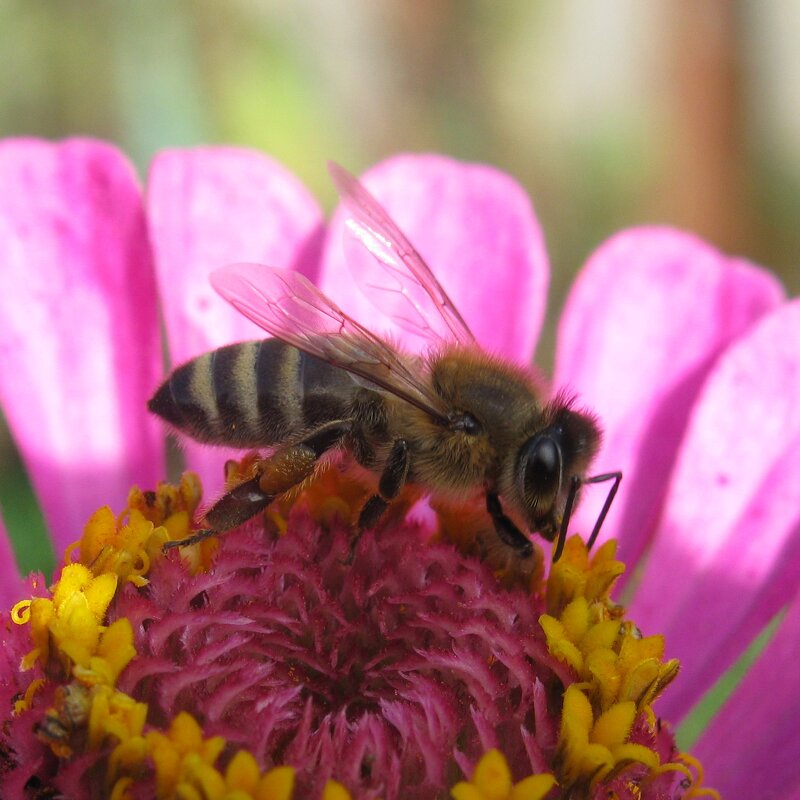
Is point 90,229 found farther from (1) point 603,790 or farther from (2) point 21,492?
(1) point 603,790

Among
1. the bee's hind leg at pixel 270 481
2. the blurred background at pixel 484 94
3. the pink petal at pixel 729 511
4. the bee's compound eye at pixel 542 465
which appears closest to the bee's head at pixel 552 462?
the bee's compound eye at pixel 542 465

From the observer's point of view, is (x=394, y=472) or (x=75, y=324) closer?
(x=394, y=472)

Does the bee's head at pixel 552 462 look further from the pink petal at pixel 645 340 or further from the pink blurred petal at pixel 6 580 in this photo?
A: the pink blurred petal at pixel 6 580

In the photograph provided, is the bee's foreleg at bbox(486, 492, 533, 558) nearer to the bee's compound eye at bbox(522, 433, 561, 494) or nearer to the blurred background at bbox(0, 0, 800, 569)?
the bee's compound eye at bbox(522, 433, 561, 494)

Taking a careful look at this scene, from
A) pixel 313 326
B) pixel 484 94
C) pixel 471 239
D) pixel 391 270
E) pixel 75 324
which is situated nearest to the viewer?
pixel 313 326

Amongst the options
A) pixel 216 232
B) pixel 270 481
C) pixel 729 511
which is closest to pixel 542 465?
pixel 270 481

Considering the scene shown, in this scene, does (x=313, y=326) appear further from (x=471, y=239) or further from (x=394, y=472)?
(x=471, y=239)

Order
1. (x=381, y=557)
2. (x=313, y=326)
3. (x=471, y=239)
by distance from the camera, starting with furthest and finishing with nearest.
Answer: (x=471, y=239) → (x=381, y=557) → (x=313, y=326)
